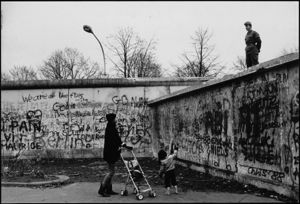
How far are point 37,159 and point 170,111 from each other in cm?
633

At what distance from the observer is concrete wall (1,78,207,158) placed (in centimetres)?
1809

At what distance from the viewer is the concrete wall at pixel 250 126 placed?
303 inches

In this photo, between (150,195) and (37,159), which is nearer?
(150,195)

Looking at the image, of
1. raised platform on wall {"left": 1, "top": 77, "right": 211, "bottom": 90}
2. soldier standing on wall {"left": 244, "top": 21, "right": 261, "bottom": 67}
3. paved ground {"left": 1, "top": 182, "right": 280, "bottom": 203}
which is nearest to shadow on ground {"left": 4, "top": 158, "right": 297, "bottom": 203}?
paved ground {"left": 1, "top": 182, "right": 280, "bottom": 203}

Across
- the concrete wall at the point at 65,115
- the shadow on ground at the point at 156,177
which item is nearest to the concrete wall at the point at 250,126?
the shadow on ground at the point at 156,177

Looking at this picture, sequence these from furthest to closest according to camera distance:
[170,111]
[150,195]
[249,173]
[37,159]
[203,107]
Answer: [37,159]
[170,111]
[203,107]
[249,173]
[150,195]

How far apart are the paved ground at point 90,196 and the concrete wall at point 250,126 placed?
0.88 meters

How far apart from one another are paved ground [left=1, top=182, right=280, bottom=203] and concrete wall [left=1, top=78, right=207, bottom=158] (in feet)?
28.9

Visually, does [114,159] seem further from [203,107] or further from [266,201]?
[203,107]

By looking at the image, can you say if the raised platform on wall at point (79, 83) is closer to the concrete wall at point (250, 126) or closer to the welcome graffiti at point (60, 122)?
the welcome graffiti at point (60, 122)

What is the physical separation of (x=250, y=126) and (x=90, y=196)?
12.9ft

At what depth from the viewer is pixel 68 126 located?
1820 cm

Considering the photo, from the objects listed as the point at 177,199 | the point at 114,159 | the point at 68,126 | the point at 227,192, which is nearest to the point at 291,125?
the point at 227,192

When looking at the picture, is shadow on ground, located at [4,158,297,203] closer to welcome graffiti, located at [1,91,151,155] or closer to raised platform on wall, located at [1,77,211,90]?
welcome graffiti, located at [1,91,151,155]
